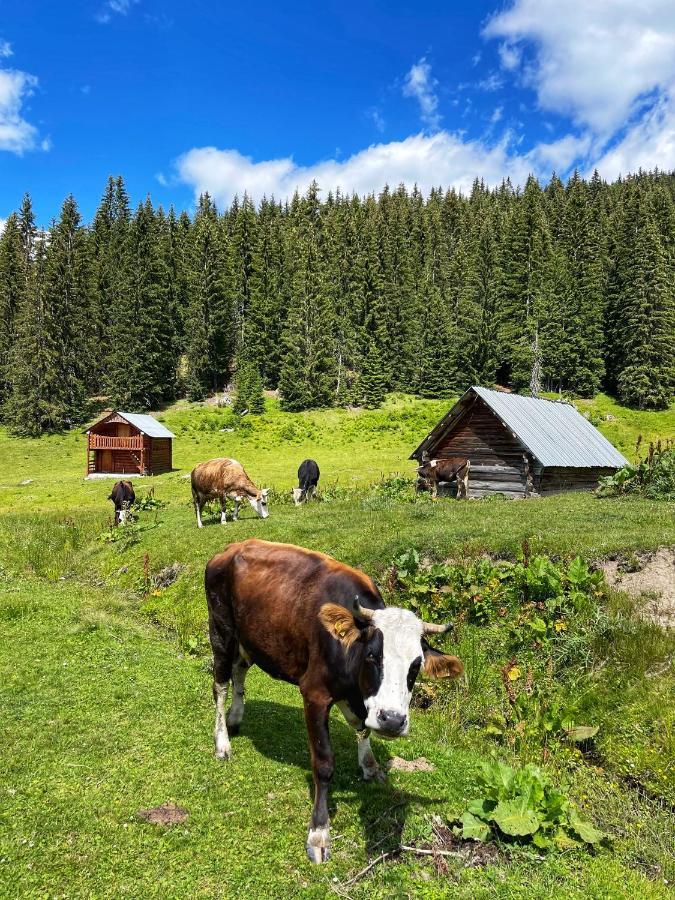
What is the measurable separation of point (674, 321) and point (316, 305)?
43.4 m

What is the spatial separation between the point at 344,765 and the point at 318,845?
1.45 metres

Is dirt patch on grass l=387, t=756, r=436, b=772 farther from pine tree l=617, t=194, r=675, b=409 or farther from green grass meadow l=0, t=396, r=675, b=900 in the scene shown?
pine tree l=617, t=194, r=675, b=409

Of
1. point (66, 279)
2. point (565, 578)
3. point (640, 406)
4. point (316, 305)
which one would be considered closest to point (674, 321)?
point (640, 406)

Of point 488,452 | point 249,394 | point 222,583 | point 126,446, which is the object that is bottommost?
point 222,583

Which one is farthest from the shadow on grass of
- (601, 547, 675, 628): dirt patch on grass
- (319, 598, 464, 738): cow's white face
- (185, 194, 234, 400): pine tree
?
(185, 194, 234, 400): pine tree

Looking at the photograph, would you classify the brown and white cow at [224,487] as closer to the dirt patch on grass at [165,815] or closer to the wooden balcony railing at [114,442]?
the dirt patch on grass at [165,815]

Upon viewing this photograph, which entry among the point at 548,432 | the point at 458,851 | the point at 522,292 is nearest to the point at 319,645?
the point at 458,851

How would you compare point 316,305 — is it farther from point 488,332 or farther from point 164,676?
point 164,676

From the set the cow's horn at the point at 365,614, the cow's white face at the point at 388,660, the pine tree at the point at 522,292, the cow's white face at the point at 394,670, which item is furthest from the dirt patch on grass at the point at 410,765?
the pine tree at the point at 522,292

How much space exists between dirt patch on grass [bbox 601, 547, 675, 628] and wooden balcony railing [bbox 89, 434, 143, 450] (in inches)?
1462

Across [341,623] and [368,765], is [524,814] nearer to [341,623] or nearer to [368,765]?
[368,765]

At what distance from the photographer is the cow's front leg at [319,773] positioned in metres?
4.74

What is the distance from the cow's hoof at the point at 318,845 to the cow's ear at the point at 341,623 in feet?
5.57

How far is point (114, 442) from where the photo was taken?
4212 centimetres
